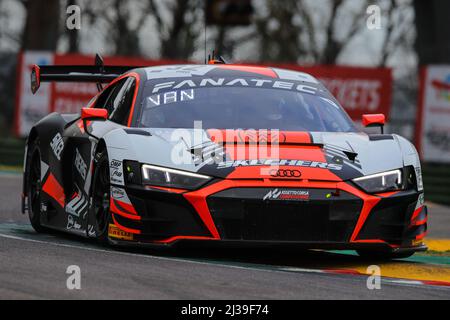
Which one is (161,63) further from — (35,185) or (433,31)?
(35,185)

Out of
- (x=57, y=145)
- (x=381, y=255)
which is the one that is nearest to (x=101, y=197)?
(x=57, y=145)

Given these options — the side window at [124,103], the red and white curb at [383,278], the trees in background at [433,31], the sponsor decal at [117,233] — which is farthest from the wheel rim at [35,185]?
the trees in background at [433,31]

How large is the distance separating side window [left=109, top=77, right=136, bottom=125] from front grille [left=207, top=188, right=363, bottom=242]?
144 cm

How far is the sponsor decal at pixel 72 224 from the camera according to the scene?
917cm

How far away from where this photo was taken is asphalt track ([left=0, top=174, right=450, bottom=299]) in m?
6.36

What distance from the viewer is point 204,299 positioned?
242 inches

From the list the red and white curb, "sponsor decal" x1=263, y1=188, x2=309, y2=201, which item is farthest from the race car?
the red and white curb

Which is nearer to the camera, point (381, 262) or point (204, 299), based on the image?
point (204, 299)

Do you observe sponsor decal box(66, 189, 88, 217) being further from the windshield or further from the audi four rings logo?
the audi four rings logo

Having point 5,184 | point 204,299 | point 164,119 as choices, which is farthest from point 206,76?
point 5,184
